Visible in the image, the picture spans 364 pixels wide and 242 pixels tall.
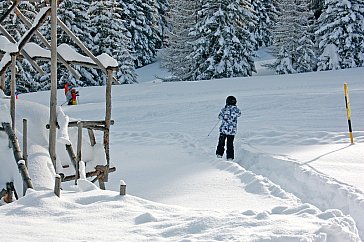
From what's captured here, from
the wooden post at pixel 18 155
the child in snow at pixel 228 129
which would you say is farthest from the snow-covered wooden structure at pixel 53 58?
the child in snow at pixel 228 129

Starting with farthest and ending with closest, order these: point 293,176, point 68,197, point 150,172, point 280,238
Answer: point 150,172, point 293,176, point 68,197, point 280,238

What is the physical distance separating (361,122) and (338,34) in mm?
16326

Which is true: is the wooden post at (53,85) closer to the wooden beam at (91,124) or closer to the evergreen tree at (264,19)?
the wooden beam at (91,124)

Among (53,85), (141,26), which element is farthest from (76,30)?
(53,85)

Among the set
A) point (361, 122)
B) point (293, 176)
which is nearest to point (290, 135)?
point (361, 122)

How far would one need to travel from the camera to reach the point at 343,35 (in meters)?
30.7

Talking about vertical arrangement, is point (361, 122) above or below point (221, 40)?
below

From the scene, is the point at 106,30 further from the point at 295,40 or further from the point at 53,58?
the point at 53,58

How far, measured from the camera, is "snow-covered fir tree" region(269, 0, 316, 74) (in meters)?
34.7

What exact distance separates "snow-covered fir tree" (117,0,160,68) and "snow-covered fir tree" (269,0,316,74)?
13142 millimetres

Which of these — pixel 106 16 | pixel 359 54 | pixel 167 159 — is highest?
pixel 106 16

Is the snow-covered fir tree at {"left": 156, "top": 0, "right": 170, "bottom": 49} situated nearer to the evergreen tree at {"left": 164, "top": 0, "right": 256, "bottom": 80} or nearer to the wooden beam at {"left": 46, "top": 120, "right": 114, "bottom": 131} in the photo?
the evergreen tree at {"left": 164, "top": 0, "right": 256, "bottom": 80}

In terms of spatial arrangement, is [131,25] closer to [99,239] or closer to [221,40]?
[221,40]

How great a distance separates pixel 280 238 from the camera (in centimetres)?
471
